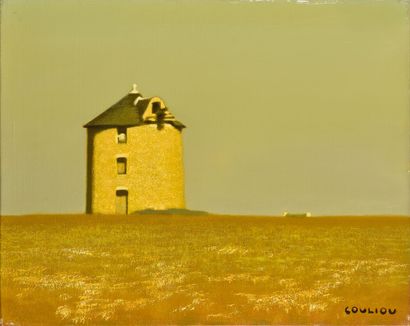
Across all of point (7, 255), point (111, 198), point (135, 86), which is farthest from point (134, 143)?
point (7, 255)

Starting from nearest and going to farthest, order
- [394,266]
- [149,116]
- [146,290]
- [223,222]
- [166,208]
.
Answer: [146,290]
[394,266]
[223,222]
[166,208]
[149,116]

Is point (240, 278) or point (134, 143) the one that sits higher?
point (134, 143)

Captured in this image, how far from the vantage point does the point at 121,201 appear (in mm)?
24297

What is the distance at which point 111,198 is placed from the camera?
2402 centimetres

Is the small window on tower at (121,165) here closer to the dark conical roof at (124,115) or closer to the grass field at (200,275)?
the dark conical roof at (124,115)

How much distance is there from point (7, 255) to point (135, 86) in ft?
17.5

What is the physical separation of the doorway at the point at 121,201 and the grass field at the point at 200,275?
605 centimetres

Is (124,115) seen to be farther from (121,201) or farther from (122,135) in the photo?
(121,201)

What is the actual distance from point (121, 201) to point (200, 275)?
11645 mm

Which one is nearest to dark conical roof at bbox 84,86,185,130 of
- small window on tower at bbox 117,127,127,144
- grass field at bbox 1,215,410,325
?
small window on tower at bbox 117,127,127,144

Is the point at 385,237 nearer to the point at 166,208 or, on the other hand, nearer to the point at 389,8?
the point at 389,8
